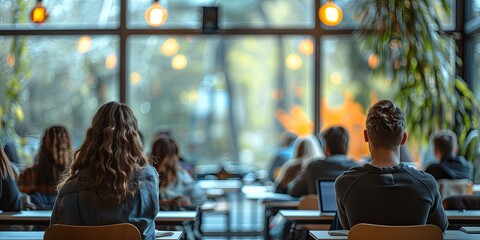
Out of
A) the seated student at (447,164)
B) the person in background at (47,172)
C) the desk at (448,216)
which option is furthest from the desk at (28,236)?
the seated student at (447,164)

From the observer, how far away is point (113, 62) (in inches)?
362

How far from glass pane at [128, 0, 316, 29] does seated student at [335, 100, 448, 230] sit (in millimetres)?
5644

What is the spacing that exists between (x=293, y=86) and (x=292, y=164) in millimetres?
3196

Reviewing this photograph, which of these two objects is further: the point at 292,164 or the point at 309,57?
the point at 309,57

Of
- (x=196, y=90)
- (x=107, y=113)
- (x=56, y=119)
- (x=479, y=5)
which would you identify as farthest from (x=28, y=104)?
(x=107, y=113)

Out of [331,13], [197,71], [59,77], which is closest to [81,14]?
[59,77]

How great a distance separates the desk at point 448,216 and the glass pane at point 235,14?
4.61 meters

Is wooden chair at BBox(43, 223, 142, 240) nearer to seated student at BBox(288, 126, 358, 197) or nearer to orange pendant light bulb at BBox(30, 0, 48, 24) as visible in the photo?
seated student at BBox(288, 126, 358, 197)

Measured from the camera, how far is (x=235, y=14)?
924 centimetres

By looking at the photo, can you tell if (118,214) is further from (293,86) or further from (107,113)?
(293,86)

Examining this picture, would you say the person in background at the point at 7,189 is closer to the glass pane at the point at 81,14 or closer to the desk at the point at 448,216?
the desk at the point at 448,216

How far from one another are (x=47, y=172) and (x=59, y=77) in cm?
429

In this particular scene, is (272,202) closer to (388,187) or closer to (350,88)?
(388,187)

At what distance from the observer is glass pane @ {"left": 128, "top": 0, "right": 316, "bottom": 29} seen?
9.06m
